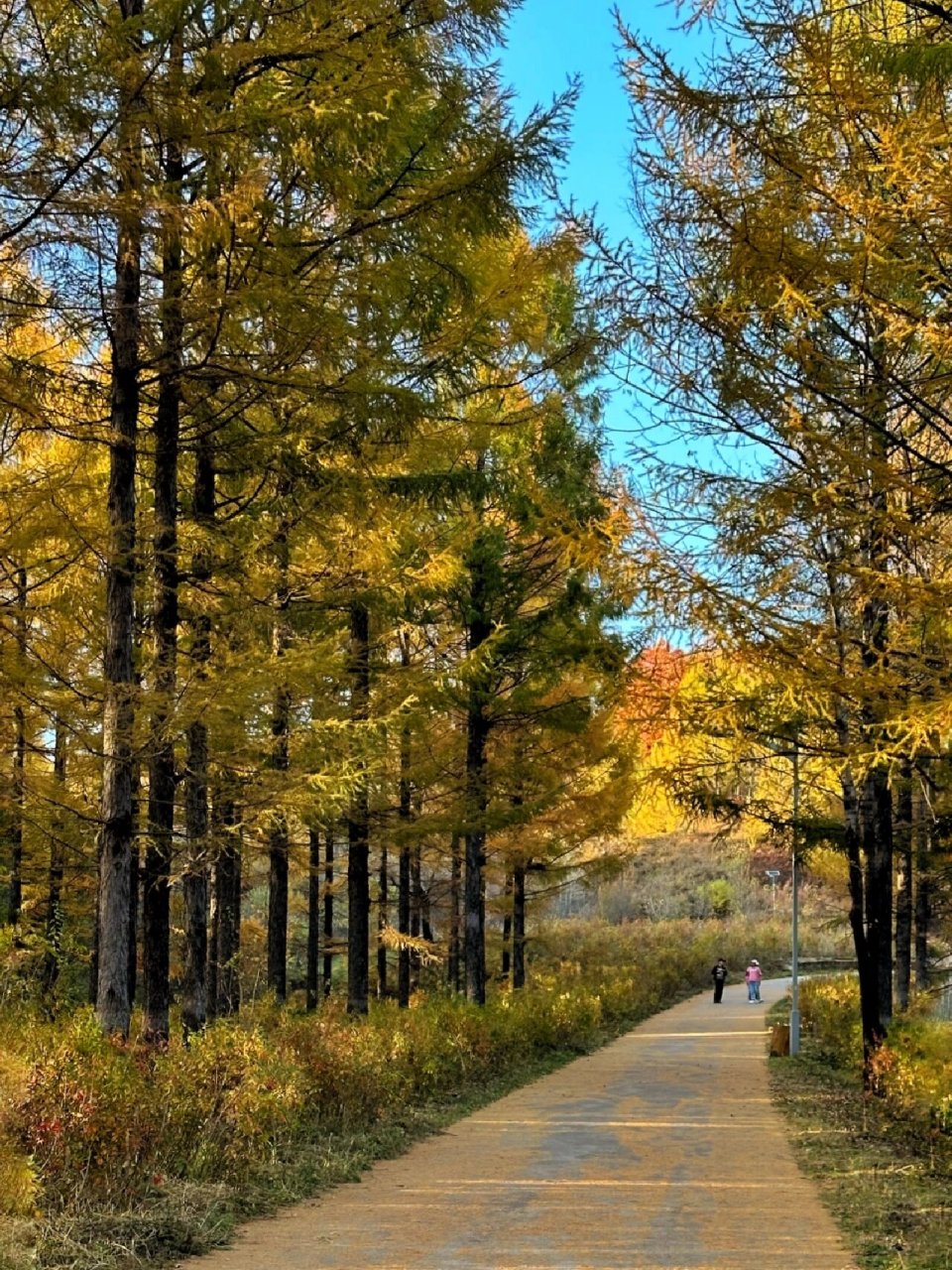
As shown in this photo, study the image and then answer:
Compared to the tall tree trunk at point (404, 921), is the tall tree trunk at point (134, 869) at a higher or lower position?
higher

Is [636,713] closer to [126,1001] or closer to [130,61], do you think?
[126,1001]

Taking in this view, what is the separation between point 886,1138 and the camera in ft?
33.6

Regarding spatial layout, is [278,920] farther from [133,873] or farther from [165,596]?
[165,596]

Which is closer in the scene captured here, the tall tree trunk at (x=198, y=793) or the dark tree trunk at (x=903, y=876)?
the tall tree trunk at (x=198, y=793)

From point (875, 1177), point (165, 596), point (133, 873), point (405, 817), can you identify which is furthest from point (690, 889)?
point (165, 596)

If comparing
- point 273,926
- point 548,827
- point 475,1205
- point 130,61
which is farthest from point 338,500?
point 548,827

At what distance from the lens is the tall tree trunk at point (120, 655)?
7328mm

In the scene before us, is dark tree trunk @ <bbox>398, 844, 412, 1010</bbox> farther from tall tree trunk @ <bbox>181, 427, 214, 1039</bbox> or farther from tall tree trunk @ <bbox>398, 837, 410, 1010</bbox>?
tall tree trunk @ <bbox>181, 427, 214, 1039</bbox>

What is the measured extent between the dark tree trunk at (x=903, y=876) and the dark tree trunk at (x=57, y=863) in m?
9.91

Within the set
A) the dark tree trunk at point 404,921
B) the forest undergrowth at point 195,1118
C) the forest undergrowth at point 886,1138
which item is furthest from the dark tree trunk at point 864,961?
the dark tree trunk at point 404,921

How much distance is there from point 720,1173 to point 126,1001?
15.9 ft

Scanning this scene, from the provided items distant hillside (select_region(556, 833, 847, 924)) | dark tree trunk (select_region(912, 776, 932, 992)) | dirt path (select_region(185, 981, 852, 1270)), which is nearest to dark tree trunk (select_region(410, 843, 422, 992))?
dirt path (select_region(185, 981, 852, 1270))

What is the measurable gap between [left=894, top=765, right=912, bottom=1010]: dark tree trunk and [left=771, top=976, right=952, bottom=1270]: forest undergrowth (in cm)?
189

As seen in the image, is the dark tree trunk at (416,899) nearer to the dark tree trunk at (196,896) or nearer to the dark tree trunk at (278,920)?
the dark tree trunk at (278,920)
